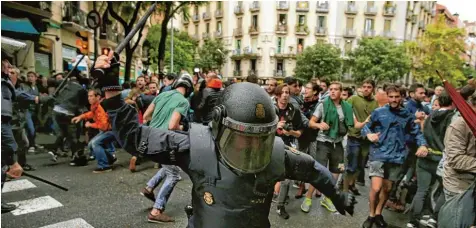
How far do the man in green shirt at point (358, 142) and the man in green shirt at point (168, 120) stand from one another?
2.59 metres

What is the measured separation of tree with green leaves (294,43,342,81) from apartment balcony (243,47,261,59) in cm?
807

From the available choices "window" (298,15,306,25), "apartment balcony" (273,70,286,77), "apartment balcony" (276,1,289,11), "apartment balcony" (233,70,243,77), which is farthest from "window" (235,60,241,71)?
"window" (298,15,306,25)

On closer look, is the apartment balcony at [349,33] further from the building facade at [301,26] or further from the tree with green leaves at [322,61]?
the tree with green leaves at [322,61]

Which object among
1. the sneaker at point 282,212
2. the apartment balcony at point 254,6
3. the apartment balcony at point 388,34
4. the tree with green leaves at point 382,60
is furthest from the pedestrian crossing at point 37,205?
the apartment balcony at point 388,34

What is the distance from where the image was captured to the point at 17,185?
546cm


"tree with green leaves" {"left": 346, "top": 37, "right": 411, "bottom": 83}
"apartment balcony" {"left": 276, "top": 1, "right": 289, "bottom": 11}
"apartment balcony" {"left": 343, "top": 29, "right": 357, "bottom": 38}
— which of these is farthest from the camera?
"apartment balcony" {"left": 343, "top": 29, "right": 357, "bottom": 38}

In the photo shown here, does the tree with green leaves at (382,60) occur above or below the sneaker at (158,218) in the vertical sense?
above

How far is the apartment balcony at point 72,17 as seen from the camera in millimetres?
19031

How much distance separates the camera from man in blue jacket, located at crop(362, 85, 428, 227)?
4.07 metres

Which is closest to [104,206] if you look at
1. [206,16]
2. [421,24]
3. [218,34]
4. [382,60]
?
[382,60]

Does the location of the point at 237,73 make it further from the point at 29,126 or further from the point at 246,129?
the point at 246,129

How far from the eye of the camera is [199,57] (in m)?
46.4

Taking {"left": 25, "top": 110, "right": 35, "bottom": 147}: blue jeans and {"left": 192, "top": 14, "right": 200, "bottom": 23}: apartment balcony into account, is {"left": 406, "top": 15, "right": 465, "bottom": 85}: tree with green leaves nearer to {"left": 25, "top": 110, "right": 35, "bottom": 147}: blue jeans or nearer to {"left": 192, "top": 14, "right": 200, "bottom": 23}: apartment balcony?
{"left": 192, "top": 14, "right": 200, "bottom": 23}: apartment balcony

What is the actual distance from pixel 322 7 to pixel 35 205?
46850mm
